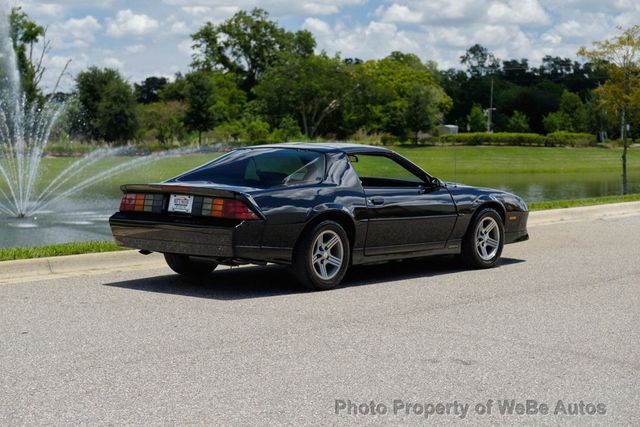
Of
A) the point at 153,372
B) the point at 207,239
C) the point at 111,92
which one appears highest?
the point at 111,92

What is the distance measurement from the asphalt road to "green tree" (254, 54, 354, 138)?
71.2m

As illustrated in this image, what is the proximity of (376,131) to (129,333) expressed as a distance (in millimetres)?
78407

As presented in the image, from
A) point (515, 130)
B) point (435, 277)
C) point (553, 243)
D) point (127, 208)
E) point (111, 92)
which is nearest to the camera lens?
point (127, 208)

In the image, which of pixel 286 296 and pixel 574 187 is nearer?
pixel 286 296

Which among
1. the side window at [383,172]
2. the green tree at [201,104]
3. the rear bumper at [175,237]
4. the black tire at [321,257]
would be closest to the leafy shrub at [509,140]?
the green tree at [201,104]

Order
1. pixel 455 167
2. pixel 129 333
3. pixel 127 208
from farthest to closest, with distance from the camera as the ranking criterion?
pixel 455 167 → pixel 127 208 → pixel 129 333

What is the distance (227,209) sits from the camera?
28.2 feet

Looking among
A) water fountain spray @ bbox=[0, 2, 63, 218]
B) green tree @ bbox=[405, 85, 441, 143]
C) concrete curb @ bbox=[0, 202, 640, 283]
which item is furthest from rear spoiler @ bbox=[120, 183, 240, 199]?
green tree @ bbox=[405, 85, 441, 143]

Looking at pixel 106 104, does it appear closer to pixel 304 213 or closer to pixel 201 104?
pixel 201 104

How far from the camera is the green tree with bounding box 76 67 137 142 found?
53781mm

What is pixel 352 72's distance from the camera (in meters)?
89.8

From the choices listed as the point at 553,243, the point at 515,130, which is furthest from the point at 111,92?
the point at 515,130

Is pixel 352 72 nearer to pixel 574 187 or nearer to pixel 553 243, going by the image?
pixel 574 187

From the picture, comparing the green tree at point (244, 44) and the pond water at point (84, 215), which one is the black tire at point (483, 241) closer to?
the pond water at point (84, 215)
